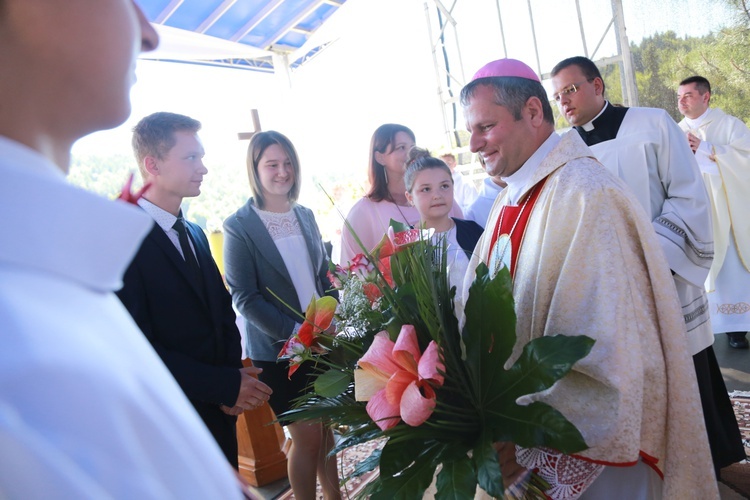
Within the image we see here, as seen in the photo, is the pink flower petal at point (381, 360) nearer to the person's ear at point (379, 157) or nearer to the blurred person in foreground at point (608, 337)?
the blurred person in foreground at point (608, 337)

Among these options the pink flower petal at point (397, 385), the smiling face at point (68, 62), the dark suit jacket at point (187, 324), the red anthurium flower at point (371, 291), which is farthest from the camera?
the dark suit jacket at point (187, 324)

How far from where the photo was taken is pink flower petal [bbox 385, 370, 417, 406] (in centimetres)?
106

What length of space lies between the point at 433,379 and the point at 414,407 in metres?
0.10

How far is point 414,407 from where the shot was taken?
1.01 metres

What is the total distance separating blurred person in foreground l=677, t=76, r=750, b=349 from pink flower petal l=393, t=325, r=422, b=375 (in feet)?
15.6

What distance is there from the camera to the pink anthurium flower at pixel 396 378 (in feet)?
3.39

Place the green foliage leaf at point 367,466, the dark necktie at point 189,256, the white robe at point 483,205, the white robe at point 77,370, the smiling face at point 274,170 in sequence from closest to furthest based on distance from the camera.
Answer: the white robe at point 77,370
the green foliage leaf at point 367,466
the dark necktie at point 189,256
the smiling face at point 274,170
the white robe at point 483,205

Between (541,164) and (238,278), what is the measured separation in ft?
5.75

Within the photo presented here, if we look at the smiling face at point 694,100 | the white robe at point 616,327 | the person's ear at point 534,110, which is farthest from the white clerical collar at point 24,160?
the smiling face at point 694,100

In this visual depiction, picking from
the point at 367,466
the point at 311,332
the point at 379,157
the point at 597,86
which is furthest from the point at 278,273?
the point at 597,86

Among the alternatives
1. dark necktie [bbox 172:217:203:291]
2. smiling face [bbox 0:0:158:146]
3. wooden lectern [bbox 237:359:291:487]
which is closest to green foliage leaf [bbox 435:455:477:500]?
smiling face [bbox 0:0:158:146]

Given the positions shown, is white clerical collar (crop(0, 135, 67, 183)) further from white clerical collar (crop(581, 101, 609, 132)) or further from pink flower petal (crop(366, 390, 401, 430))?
white clerical collar (crop(581, 101, 609, 132))

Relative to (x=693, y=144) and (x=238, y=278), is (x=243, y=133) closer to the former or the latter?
(x=238, y=278)

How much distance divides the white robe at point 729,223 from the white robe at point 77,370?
545cm
